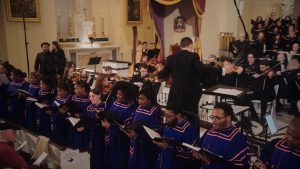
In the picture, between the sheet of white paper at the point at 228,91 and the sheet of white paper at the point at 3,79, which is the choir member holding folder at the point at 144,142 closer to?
the sheet of white paper at the point at 228,91

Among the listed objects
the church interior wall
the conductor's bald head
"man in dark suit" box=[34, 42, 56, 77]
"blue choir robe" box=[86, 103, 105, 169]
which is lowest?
"blue choir robe" box=[86, 103, 105, 169]

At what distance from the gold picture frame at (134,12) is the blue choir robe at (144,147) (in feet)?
37.2

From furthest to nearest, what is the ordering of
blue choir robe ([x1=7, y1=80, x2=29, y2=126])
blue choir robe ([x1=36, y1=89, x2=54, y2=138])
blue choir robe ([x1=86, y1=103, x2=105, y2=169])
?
blue choir robe ([x1=7, y1=80, x2=29, y2=126])
blue choir robe ([x1=36, y1=89, x2=54, y2=138])
blue choir robe ([x1=86, y1=103, x2=105, y2=169])

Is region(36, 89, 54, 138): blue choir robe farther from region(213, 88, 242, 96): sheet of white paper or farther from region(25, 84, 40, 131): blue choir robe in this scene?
region(213, 88, 242, 96): sheet of white paper

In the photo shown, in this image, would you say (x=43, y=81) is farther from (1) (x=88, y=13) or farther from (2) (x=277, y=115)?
(1) (x=88, y=13)

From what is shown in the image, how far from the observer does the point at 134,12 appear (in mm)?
15289

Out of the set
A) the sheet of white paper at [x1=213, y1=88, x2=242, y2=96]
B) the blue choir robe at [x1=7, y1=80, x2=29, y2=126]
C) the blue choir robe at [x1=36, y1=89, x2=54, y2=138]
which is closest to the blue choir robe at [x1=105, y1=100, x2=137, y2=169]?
the sheet of white paper at [x1=213, y1=88, x2=242, y2=96]

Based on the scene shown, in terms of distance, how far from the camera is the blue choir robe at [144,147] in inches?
165

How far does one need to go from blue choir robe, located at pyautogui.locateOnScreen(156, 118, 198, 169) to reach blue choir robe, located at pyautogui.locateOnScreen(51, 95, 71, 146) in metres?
2.38

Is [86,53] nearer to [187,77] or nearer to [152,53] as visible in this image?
[152,53]

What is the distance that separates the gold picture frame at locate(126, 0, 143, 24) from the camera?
15.0 meters

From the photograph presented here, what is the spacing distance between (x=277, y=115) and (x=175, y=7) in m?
6.51

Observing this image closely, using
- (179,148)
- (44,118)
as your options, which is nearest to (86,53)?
(44,118)

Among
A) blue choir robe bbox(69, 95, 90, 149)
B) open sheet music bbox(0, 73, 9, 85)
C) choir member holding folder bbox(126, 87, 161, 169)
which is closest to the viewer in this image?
choir member holding folder bbox(126, 87, 161, 169)
